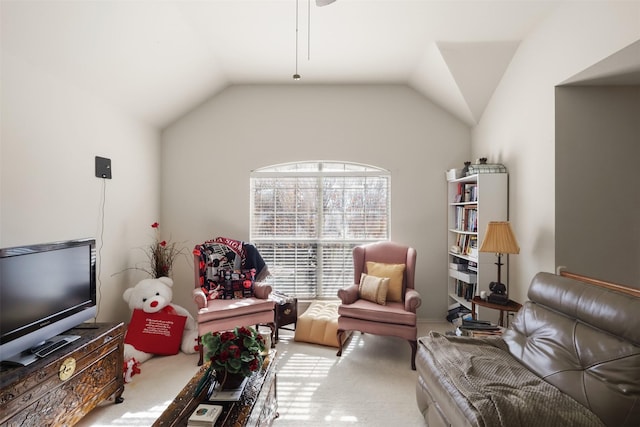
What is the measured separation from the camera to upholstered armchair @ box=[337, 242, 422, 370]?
2881 mm

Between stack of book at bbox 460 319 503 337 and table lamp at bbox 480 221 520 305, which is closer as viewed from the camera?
stack of book at bbox 460 319 503 337

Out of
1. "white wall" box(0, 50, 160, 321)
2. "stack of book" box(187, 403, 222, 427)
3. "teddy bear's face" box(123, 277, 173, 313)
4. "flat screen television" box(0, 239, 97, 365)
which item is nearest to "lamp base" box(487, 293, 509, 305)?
"stack of book" box(187, 403, 222, 427)

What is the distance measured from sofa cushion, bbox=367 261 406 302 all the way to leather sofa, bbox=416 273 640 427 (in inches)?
44.4

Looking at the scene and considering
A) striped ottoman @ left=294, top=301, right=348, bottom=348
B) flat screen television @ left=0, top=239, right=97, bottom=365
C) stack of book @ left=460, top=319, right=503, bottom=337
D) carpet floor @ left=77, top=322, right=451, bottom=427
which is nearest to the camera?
flat screen television @ left=0, top=239, right=97, bottom=365

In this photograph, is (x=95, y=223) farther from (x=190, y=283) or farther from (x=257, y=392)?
(x=257, y=392)

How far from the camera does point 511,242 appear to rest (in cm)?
268

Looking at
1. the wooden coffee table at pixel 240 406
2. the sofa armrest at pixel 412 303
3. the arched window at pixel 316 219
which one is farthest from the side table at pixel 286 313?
the wooden coffee table at pixel 240 406

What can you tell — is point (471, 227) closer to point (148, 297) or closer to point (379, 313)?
point (379, 313)

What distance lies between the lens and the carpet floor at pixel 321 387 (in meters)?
2.12

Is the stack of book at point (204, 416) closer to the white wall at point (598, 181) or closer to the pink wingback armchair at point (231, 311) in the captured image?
the pink wingback armchair at point (231, 311)

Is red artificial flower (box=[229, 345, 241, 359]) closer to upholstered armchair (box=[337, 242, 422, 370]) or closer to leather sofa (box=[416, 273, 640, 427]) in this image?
leather sofa (box=[416, 273, 640, 427])

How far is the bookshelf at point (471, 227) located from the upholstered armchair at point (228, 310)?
2.12 m

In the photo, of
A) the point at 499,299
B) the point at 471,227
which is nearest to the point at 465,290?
the point at 471,227

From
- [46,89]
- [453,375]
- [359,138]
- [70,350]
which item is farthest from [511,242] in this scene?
[46,89]
